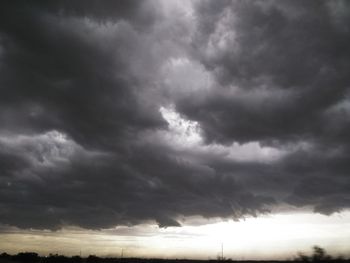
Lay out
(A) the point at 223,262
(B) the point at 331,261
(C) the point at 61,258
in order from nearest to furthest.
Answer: (B) the point at 331,261
(C) the point at 61,258
(A) the point at 223,262

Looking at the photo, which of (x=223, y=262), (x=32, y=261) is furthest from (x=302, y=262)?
(x=32, y=261)

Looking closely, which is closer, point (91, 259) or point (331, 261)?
point (331, 261)

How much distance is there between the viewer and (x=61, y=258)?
164500mm

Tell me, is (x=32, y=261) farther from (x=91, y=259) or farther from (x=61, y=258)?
(x=91, y=259)

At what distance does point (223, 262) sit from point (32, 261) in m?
89.7

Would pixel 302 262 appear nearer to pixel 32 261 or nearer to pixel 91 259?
pixel 32 261

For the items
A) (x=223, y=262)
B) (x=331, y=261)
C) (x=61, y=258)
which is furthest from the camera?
(x=223, y=262)

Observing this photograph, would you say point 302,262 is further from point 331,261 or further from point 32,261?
point 32,261

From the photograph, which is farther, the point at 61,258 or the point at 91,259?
the point at 91,259

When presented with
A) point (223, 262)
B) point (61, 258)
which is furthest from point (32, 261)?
point (223, 262)

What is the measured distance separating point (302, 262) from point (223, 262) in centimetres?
13114

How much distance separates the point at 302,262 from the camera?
58562 millimetres

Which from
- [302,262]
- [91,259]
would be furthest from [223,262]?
[302,262]

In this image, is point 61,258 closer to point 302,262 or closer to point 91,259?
point 91,259
